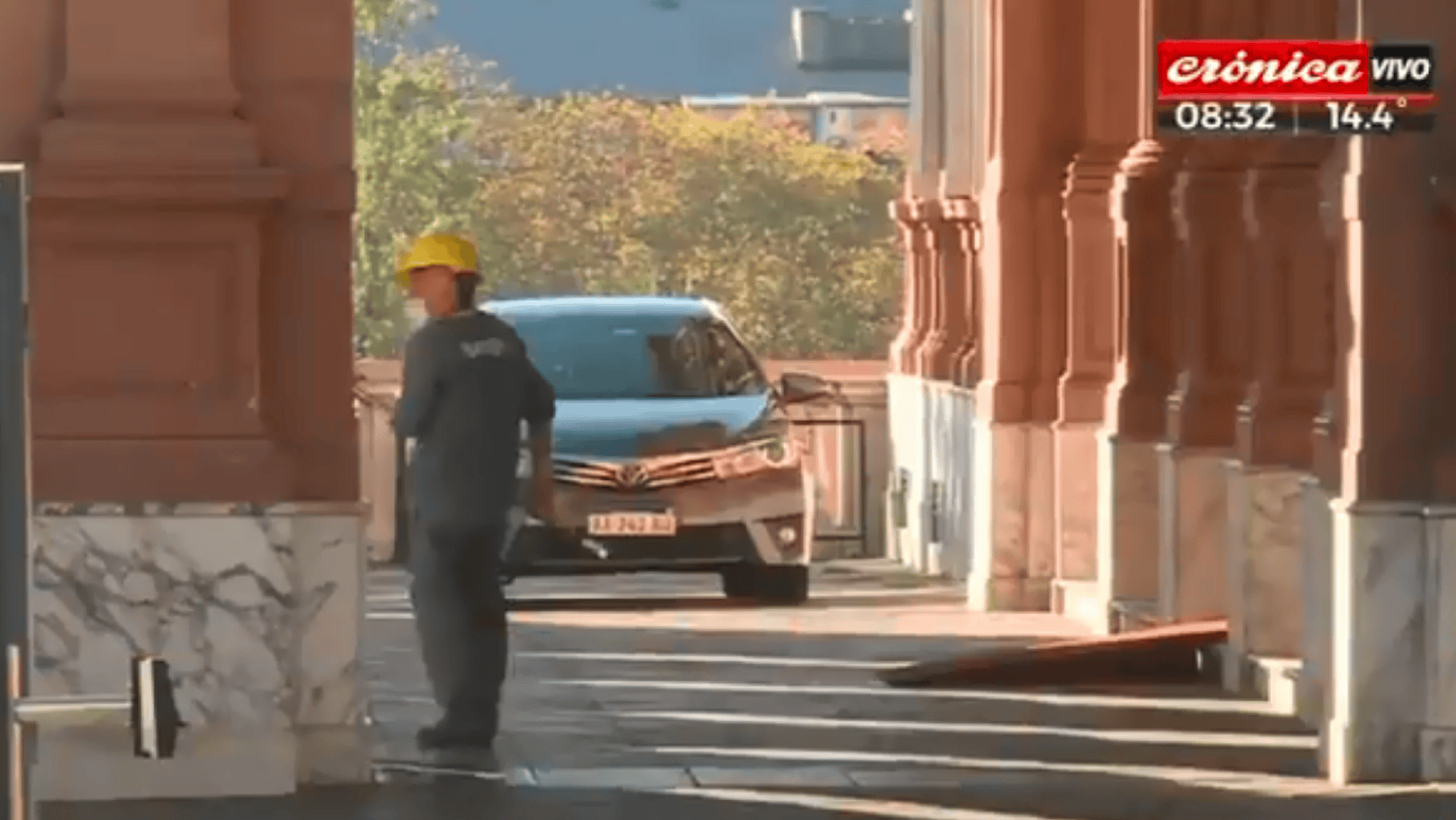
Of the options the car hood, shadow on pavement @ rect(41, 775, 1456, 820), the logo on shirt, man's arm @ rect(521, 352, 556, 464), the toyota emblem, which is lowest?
shadow on pavement @ rect(41, 775, 1456, 820)

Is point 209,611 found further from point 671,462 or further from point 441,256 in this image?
point 671,462

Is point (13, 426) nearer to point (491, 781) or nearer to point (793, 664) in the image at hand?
point (491, 781)

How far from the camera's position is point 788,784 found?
15.5 meters

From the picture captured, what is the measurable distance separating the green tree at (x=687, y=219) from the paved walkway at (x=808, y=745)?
230ft

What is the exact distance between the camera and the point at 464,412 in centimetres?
1678

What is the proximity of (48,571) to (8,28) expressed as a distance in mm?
1674

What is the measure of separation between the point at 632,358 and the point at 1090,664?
7519mm

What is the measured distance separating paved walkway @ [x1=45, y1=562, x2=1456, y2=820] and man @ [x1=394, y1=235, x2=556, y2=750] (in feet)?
1.02

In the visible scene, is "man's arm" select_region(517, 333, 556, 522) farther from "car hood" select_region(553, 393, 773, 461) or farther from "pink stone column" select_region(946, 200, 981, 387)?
"pink stone column" select_region(946, 200, 981, 387)

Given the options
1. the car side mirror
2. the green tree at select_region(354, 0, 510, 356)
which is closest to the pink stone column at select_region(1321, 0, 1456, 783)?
the car side mirror

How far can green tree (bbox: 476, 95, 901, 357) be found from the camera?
94.9 m

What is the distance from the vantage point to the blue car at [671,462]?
2553 cm

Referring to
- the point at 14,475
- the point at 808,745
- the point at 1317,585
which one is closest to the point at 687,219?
the point at 808,745

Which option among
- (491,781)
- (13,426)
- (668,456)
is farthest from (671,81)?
(13,426)
